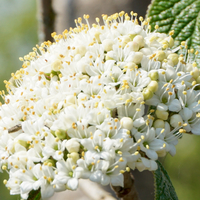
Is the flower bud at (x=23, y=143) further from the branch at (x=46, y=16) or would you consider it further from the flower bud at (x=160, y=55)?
the branch at (x=46, y=16)

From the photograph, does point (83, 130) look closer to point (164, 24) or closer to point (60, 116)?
point (60, 116)

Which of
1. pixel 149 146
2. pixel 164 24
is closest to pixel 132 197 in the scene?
pixel 149 146

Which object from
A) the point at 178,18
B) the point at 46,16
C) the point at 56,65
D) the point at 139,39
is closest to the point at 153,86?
the point at 139,39

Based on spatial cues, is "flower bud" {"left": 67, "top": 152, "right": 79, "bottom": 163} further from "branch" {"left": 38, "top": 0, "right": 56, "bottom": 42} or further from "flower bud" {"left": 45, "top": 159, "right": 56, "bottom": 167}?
"branch" {"left": 38, "top": 0, "right": 56, "bottom": 42}

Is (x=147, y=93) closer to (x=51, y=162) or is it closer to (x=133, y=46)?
(x=133, y=46)

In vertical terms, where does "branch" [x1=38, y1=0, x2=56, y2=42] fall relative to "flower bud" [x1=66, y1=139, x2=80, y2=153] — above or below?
above

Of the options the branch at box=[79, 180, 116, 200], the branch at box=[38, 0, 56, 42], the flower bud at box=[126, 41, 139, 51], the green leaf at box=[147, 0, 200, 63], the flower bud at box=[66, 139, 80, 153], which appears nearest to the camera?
the flower bud at box=[66, 139, 80, 153]

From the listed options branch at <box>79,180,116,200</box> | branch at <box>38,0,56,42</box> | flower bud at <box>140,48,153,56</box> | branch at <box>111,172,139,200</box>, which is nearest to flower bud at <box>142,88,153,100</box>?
flower bud at <box>140,48,153,56</box>

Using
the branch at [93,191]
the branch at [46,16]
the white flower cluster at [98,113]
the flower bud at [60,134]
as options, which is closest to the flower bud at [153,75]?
the white flower cluster at [98,113]
